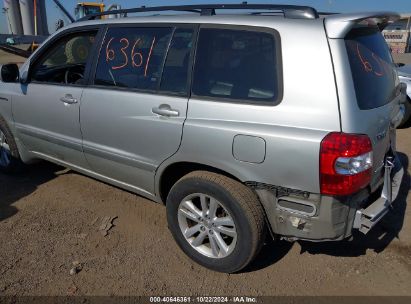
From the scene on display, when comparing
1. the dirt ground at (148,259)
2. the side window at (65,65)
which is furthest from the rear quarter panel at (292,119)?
the side window at (65,65)

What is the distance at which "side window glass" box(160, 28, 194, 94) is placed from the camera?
2.79 m

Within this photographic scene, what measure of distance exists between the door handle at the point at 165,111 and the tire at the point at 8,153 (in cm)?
239

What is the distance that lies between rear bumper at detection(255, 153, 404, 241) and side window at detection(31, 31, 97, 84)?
7.07 feet

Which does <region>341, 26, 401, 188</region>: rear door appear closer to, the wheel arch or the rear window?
the rear window

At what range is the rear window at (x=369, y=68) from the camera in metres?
2.33

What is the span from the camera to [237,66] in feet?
8.39

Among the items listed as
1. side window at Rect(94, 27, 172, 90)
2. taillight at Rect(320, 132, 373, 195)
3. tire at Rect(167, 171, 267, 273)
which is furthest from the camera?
side window at Rect(94, 27, 172, 90)

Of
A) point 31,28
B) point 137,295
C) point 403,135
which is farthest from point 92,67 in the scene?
point 31,28

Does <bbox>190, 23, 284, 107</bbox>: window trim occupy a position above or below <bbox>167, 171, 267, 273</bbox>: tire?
above

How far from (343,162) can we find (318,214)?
36cm

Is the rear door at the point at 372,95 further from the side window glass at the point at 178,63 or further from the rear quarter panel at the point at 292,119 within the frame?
the side window glass at the point at 178,63

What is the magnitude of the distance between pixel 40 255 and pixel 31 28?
36.5 meters

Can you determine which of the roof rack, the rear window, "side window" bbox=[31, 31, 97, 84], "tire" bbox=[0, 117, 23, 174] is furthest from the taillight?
"tire" bbox=[0, 117, 23, 174]

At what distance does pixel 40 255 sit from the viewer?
314 centimetres
